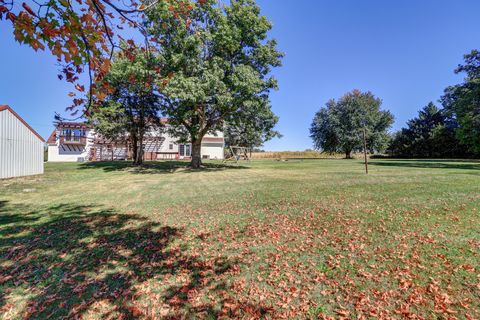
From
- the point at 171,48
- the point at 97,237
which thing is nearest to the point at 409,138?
the point at 171,48

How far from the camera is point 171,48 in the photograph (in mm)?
17672

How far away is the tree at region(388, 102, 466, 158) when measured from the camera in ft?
147

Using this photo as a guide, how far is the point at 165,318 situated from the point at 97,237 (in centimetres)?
330

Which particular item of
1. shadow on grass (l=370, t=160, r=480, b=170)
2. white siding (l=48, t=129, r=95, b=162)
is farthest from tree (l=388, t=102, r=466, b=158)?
white siding (l=48, t=129, r=95, b=162)

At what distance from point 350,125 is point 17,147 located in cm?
4501

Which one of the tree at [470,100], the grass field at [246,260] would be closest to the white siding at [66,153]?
the grass field at [246,260]

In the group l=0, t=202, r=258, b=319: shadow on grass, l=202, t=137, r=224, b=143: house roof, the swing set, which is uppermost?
l=202, t=137, r=224, b=143: house roof

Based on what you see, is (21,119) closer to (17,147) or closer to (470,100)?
(17,147)

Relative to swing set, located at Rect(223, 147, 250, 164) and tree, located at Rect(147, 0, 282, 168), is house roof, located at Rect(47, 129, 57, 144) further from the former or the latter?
tree, located at Rect(147, 0, 282, 168)

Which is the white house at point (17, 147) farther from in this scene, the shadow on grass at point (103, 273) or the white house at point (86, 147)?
the white house at point (86, 147)

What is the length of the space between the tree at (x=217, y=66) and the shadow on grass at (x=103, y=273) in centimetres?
1172

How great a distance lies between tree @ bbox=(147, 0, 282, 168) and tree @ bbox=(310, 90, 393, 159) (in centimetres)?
2843

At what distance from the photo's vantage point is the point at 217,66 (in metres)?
17.8

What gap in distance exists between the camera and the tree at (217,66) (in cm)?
1670
